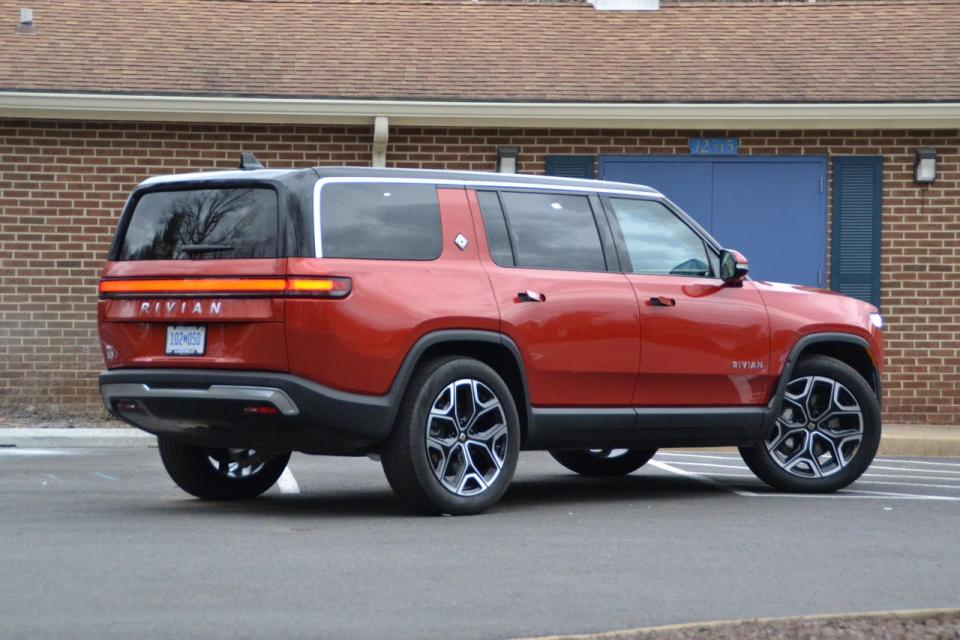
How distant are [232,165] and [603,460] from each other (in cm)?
685

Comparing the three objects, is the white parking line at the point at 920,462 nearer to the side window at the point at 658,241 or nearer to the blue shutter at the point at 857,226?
the blue shutter at the point at 857,226

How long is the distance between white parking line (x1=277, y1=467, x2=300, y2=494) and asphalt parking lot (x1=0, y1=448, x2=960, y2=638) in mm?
52

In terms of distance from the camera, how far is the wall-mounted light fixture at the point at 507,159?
16766 millimetres

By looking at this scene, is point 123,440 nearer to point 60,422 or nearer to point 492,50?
point 60,422

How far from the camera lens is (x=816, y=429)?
10.2 metres

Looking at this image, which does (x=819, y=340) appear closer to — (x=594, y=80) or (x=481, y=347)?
(x=481, y=347)

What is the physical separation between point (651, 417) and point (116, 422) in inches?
287

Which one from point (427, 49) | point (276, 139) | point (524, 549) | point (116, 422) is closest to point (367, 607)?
point (524, 549)

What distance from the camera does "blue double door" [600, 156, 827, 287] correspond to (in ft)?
55.8

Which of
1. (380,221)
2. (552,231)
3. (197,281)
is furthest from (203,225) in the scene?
(552,231)

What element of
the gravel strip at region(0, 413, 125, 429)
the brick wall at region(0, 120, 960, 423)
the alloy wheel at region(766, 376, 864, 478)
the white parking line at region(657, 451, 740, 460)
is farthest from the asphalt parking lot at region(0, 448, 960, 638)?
the brick wall at region(0, 120, 960, 423)

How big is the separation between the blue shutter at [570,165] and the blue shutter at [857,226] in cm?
262

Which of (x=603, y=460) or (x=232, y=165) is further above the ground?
(x=232, y=165)

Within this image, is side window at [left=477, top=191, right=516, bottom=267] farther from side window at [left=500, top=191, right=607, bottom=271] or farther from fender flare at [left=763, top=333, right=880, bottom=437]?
fender flare at [left=763, top=333, right=880, bottom=437]
